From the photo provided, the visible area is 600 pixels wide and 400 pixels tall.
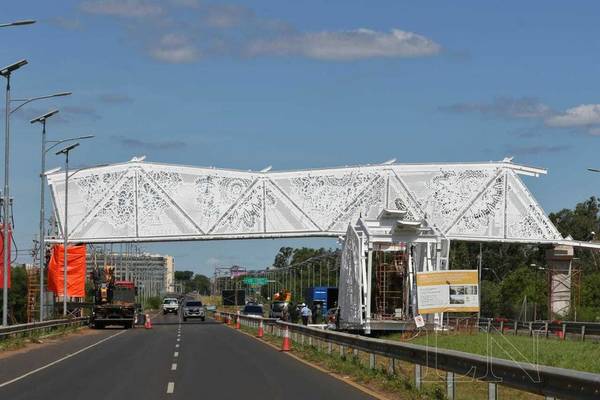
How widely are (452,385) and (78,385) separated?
913 centimetres

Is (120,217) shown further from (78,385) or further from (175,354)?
(78,385)

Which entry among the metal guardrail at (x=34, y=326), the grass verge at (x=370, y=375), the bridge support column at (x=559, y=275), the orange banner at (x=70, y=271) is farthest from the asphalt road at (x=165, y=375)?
the bridge support column at (x=559, y=275)

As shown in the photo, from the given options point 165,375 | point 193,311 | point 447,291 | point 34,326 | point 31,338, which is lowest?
point 193,311

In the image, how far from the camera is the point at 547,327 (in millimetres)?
51562

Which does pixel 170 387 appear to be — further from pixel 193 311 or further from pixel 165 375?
pixel 193 311

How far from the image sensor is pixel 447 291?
20938 mm

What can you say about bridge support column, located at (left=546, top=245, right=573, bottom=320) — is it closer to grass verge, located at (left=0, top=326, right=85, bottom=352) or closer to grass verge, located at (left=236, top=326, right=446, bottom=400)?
grass verge, located at (left=0, top=326, right=85, bottom=352)

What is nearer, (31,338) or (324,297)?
(31,338)

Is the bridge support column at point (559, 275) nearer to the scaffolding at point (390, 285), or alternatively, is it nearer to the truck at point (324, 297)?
the truck at point (324, 297)

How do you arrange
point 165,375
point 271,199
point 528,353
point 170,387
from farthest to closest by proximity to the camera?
point 271,199 → point 528,353 → point 165,375 → point 170,387

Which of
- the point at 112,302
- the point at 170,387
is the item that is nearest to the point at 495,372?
the point at 170,387

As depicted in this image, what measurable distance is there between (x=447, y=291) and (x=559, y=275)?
197 feet

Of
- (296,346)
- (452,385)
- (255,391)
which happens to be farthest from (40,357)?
(452,385)

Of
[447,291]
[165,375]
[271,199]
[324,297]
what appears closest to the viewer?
[447,291]
